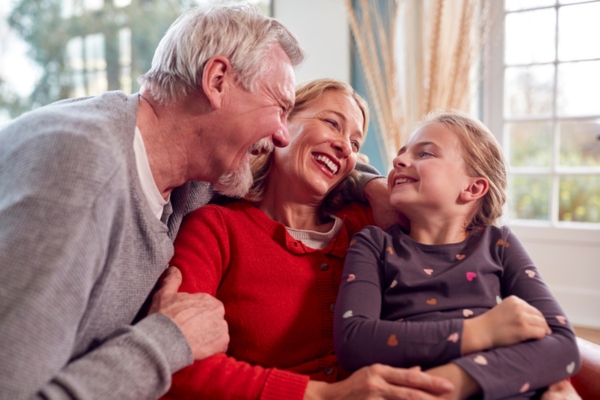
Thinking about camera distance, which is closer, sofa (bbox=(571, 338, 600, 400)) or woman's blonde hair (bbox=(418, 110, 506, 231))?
sofa (bbox=(571, 338, 600, 400))

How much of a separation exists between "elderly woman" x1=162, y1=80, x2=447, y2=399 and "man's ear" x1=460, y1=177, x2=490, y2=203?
353 mm

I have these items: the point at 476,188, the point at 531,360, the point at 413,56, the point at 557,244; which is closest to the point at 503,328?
the point at 531,360

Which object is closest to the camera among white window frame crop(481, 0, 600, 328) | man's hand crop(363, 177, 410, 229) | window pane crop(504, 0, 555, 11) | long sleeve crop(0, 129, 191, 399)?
long sleeve crop(0, 129, 191, 399)

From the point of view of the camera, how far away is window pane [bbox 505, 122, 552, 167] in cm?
371

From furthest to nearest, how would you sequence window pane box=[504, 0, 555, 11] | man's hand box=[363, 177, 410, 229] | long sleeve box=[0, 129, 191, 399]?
window pane box=[504, 0, 555, 11] < man's hand box=[363, 177, 410, 229] < long sleeve box=[0, 129, 191, 399]

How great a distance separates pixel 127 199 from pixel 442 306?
2.57 feet

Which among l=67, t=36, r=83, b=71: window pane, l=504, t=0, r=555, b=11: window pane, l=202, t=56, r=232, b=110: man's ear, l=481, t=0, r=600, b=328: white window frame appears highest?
l=504, t=0, r=555, b=11: window pane

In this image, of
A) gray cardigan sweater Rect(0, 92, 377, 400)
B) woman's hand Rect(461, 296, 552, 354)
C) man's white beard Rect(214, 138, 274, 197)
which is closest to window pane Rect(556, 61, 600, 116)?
man's white beard Rect(214, 138, 274, 197)

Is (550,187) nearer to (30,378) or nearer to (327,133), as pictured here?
(327,133)

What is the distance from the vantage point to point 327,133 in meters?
1.65

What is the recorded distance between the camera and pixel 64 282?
100cm

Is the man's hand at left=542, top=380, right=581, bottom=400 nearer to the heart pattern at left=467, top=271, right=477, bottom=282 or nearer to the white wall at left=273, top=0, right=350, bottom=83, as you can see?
the heart pattern at left=467, top=271, right=477, bottom=282

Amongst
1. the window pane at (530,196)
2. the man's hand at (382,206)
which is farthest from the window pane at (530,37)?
the man's hand at (382,206)

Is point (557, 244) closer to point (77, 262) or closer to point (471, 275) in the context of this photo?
point (471, 275)
